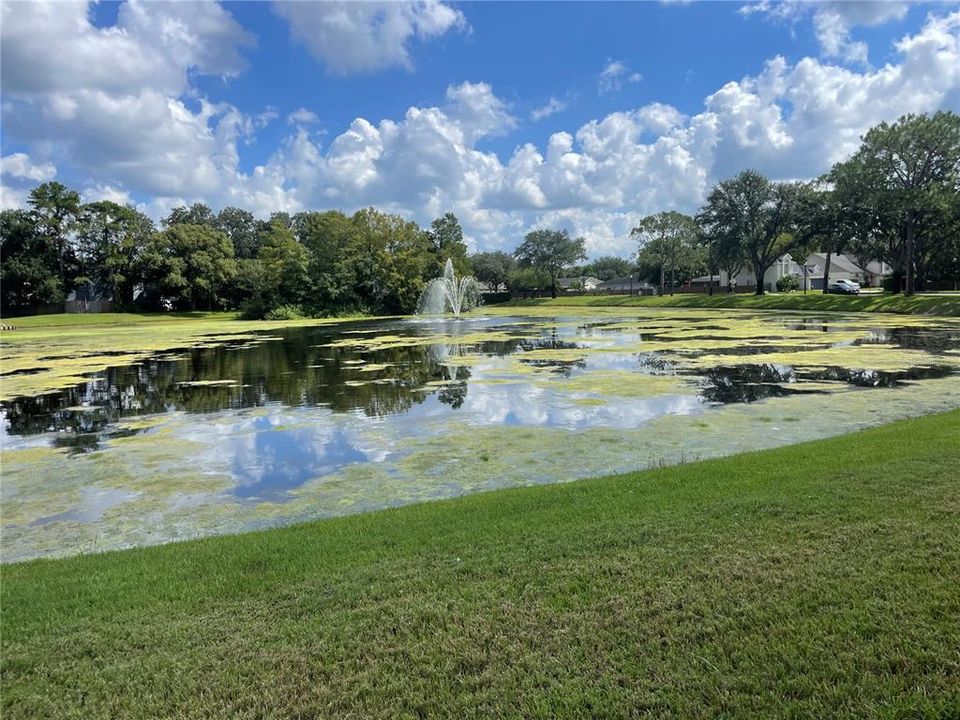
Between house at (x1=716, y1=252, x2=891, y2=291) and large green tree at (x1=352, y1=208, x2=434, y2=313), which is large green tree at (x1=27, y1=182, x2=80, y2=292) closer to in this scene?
large green tree at (x1=352, y1=208, x2=434, y2=313)

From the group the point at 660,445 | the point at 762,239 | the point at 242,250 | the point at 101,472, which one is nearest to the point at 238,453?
the point at 101,472

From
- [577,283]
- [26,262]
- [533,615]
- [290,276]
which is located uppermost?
[26,262]

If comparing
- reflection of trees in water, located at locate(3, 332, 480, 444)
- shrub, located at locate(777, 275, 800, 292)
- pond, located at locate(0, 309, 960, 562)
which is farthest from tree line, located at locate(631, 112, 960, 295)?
reflection of trees in water, located at locate(3, 332, 480, 444)

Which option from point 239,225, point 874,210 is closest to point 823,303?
point 874,210

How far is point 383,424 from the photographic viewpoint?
38.8ft

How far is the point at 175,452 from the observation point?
33.8ft

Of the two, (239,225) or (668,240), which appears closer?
(668,240)

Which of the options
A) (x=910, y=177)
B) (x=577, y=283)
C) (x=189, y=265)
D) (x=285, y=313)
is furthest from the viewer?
(x=577, y=283)

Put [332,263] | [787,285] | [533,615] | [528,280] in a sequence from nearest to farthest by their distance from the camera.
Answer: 1. [533,615]
2. [332,263]
3. [787,285]
4. [528,280]

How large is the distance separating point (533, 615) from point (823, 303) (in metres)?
51.3

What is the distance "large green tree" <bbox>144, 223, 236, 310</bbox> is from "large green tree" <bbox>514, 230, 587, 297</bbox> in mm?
42681

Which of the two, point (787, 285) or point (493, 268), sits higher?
point (493, 268)

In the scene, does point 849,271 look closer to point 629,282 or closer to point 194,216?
point 629,282

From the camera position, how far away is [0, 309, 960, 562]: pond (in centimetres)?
769
